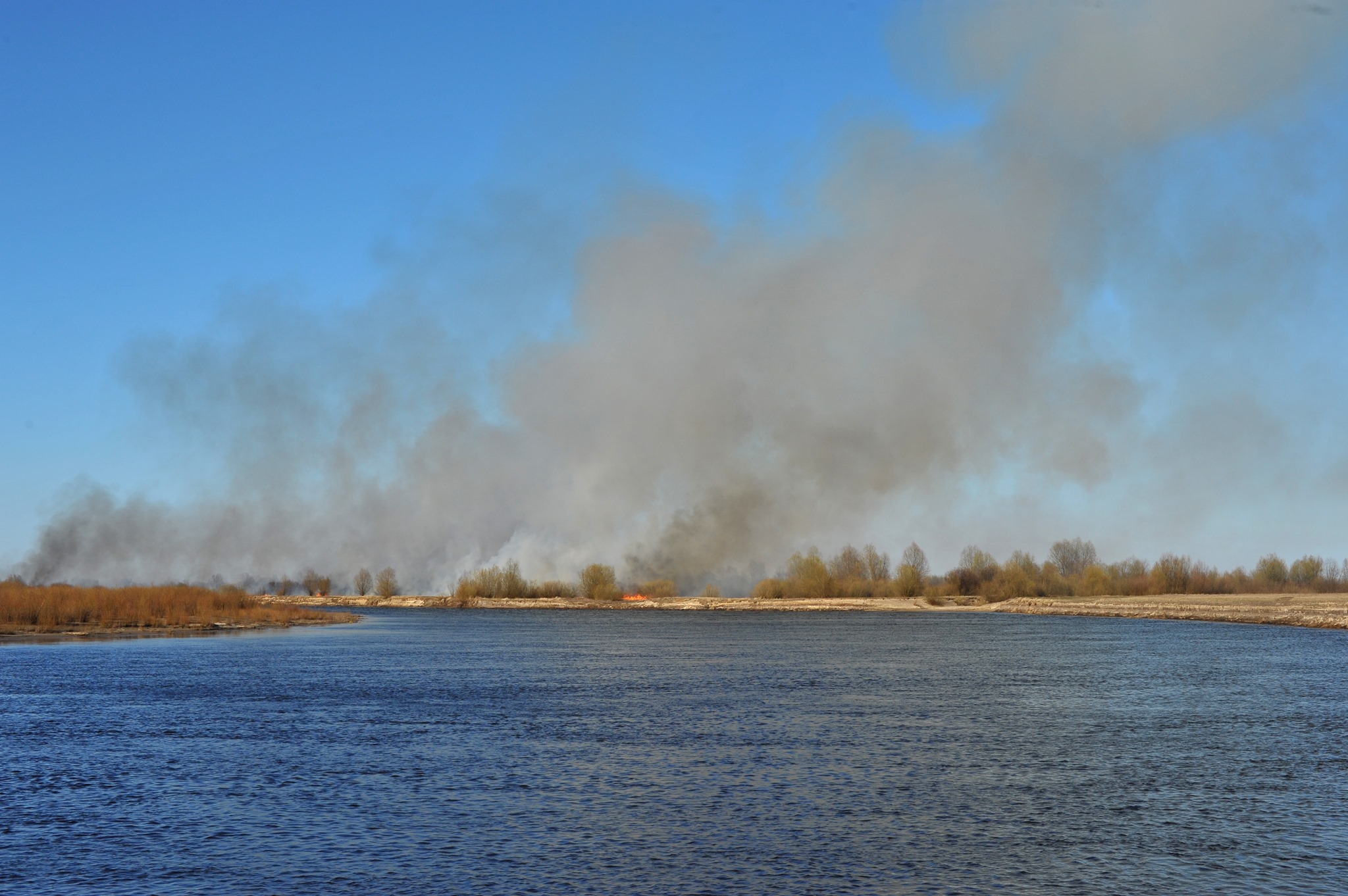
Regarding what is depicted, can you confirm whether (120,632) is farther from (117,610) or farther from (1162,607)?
(1162,607)

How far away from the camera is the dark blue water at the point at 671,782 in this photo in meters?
17.5

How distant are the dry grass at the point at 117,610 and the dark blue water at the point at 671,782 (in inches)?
1447

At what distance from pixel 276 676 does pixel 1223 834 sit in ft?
143

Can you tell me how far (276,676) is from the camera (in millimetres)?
51406

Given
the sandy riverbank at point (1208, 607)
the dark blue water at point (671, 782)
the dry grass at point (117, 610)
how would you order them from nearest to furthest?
the dark blue water at point (671, 782)
the dry grass at point (117, 610)
the sandy riverbank at point (1208, 607)

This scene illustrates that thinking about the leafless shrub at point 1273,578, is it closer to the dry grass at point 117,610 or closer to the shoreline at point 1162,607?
the shoreline at point 1162,607

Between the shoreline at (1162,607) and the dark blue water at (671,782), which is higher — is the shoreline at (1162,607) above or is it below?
below

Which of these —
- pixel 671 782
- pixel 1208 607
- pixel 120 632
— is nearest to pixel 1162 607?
pixel 1208 607

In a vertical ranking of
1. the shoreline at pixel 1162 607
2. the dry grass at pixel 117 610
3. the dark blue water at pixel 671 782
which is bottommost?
the shoreline at pixel 1162 607

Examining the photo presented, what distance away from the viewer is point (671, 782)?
80.9 feet

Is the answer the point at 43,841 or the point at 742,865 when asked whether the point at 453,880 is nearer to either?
the point at 742,865

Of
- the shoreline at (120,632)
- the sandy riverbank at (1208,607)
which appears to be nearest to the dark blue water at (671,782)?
the shoreline at (120,632)

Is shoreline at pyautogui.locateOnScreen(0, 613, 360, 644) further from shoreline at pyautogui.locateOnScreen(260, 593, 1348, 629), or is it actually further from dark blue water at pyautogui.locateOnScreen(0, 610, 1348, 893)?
shoreline at pyautogui.locateOnScreen(260, 593, 1348, 629)

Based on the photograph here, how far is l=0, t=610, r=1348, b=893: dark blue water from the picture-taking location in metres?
17.5
